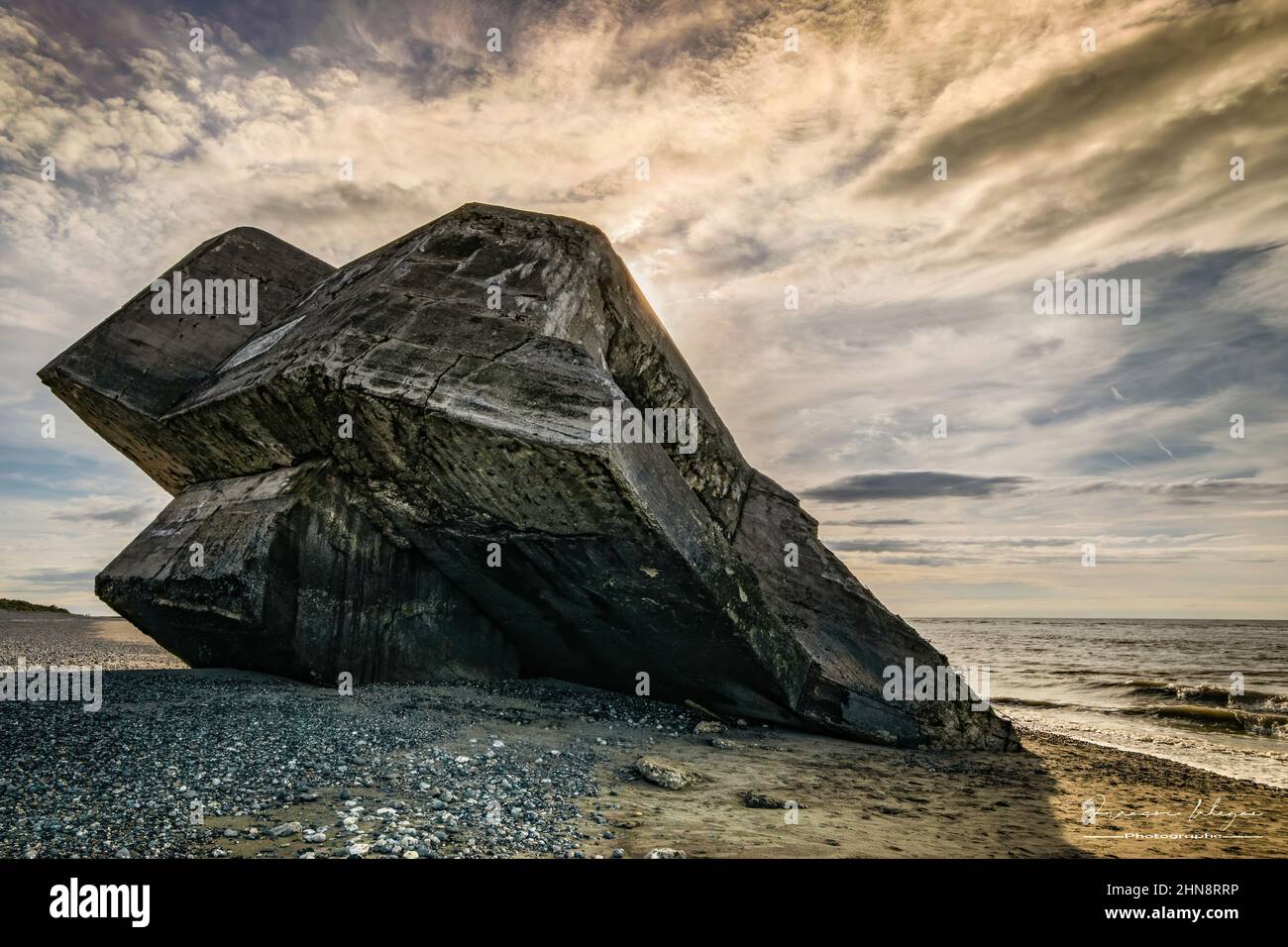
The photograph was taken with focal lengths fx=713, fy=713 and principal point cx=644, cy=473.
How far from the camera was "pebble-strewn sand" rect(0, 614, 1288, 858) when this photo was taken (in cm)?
366

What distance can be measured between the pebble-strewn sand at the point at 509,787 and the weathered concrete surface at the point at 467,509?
0.53 meters

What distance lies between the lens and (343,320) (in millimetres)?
6941

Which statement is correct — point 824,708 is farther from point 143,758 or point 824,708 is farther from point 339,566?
point 143,758

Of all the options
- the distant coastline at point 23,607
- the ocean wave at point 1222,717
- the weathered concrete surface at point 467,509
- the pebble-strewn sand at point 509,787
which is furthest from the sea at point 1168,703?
the distant coastline at point 23,607

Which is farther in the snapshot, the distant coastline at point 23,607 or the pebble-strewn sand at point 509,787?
the distant coastline at point 23,607

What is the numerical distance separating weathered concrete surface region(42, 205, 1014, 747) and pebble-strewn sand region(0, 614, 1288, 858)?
1.74 ft

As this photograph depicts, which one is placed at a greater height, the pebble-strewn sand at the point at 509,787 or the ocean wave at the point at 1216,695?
the pebble-strewn sand at the point at 509,787

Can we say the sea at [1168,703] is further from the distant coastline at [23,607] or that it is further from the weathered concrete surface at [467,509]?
the distant coastline at [23,607]

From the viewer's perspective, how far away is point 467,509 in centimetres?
670

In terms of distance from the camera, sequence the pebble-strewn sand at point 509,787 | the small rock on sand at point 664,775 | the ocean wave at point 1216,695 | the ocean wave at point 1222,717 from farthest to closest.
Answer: the ocean wave at point 1216,695 → the ocean wave at point 1222,717 → the small rock on sand at point 664,775 → the pebble-strewn sand at point 509,787

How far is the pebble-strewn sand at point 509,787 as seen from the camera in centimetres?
366

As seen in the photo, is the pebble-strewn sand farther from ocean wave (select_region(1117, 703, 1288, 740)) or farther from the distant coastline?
the distant coastline
